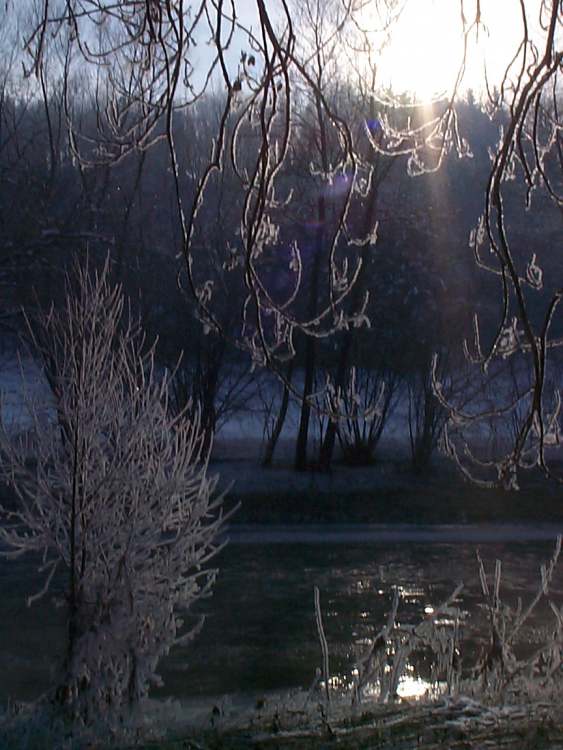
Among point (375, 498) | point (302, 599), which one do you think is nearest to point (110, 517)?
point (302, 599)

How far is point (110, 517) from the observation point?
28.2ft

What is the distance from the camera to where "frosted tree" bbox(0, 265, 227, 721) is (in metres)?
8.29

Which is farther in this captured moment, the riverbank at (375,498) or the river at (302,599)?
the riverbank at (375,498)

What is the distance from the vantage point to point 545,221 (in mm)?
30875

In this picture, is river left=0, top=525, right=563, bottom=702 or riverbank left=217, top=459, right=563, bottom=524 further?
riverbank left=217, top=459, right=563, bottom=524

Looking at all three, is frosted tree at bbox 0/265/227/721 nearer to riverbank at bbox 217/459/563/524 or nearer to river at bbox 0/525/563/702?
river at bbox 0/525/563/702

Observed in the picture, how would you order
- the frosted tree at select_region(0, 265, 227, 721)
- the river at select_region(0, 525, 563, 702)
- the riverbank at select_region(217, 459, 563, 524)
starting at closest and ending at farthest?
the frosted tree at select_region(0, 265, 227, 721), the river at select_region(0, 525, 563, 702), the riverbank at select_region(217, 459, 563, 524)

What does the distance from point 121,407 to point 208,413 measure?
1324cm

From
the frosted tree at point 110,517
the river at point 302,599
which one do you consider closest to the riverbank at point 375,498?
the river at point 302,599

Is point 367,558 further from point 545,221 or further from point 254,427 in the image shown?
point 545,221

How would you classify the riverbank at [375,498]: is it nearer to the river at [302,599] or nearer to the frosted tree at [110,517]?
the river at [302,599]

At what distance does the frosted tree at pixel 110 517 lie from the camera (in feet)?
27.2

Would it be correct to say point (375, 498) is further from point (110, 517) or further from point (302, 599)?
point (110, 517)

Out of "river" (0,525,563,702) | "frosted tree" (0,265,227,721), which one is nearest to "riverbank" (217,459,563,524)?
"river" (0,525,563,702)
